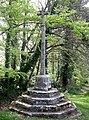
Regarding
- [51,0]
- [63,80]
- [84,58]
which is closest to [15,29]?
[51,0]

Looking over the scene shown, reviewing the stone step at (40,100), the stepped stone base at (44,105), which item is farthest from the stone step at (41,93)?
the stone step at (40,100)

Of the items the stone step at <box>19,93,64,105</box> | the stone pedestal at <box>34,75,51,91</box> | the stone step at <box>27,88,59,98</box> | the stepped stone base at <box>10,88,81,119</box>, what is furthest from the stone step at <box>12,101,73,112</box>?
the stone pedestal at <box>34,75,51,91</box>

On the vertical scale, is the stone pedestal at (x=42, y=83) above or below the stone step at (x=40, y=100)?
above

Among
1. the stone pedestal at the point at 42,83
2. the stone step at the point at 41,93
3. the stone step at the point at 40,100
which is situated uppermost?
the stone pedestal at the point at 42,83

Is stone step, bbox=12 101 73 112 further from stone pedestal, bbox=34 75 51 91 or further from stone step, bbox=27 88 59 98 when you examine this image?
stone pedestal, bbox=34 75 51 91

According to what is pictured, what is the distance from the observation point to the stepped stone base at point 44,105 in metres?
12.1

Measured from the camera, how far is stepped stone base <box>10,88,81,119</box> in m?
12.1

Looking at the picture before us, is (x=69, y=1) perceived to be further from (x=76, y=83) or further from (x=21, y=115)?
(x=76, y=83)

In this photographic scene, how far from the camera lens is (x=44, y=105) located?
12375mm

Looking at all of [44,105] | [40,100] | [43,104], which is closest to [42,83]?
[40,100]

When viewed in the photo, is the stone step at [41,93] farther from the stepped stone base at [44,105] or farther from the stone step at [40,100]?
the stone step at [40,100]

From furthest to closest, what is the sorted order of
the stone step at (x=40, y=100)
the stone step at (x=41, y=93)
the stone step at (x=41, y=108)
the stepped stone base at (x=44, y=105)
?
the stone step at (x=41, y=93) < the stone step at (x=40, y=100) < the stone step at (x=41, y=108) < the stepped stone base at (x=44, y=105)

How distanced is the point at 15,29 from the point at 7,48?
4.32 feet

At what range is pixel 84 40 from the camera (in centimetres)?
1767
